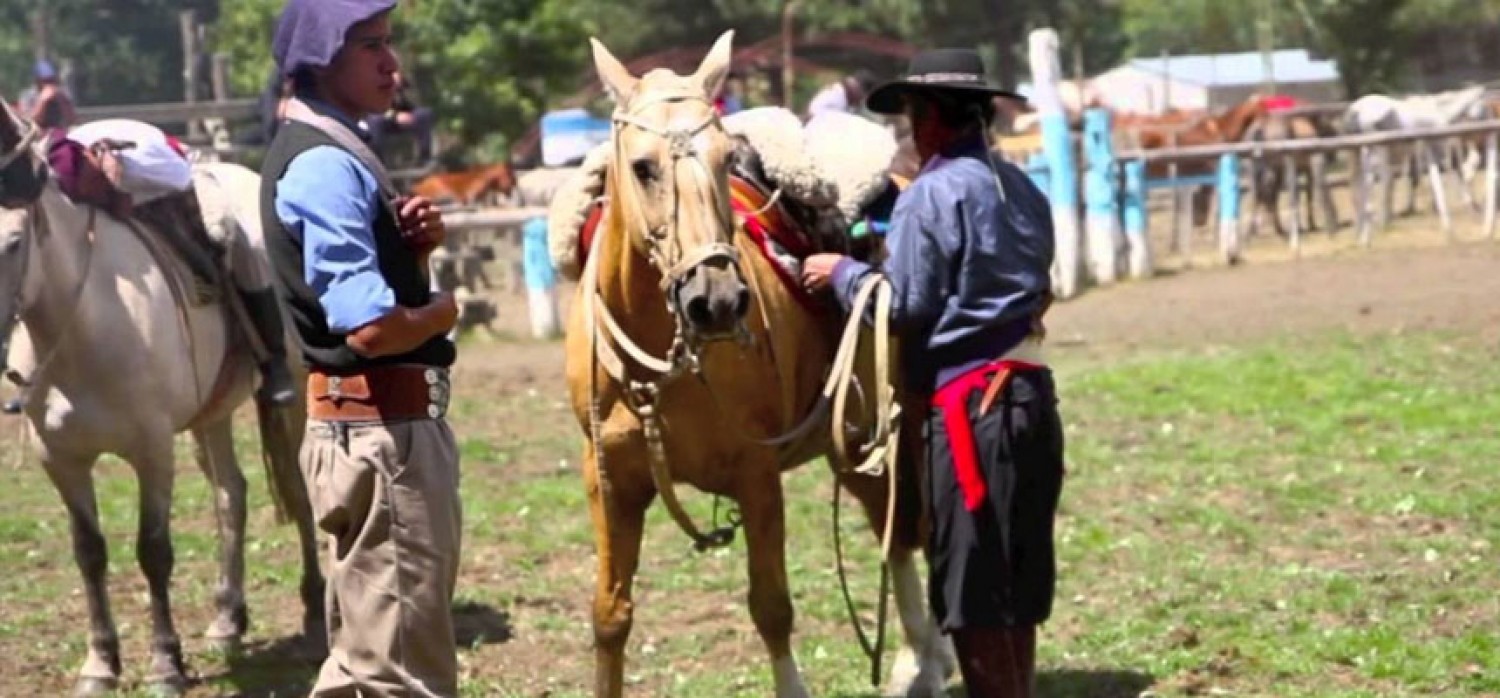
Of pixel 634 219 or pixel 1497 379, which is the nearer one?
pixel 634 219

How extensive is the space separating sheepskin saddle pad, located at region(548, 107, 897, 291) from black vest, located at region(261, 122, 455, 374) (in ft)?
6.75

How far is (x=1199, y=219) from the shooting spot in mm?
28672

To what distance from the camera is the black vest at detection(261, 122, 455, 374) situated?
505cm

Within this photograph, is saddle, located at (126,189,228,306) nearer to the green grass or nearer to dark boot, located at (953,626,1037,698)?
the green grass

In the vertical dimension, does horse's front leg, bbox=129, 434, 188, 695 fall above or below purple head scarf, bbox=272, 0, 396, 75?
below

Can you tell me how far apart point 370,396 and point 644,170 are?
1.32 meters

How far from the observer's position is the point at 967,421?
617cm

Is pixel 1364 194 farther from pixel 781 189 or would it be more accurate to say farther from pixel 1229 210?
pixel 781 189

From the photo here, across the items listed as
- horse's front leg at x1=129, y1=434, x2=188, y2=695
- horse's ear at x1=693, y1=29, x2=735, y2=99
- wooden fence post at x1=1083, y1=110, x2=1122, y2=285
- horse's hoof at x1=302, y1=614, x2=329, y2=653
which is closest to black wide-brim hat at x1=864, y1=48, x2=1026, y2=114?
horse's ear at x1=693, y1=29, x2=735, y2=99

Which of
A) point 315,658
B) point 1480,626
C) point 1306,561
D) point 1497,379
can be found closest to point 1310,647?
point 1480,626

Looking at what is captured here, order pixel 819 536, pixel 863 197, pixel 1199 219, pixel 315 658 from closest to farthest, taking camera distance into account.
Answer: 1. pixel 863 197
2. pixel 315 658
3. pixel 819 536
4. pixel 1199 219

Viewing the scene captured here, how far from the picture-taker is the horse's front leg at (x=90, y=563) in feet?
26.4

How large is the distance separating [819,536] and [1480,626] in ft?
10.8

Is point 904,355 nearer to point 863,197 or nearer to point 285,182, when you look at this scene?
point 863,197
